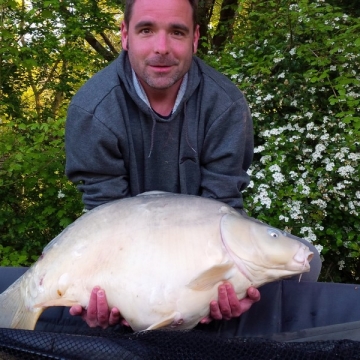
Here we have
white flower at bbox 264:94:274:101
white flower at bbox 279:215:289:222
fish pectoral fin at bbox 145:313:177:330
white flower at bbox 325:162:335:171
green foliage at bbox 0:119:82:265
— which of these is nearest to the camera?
fish pectoral fin at bbox 145:313:177:330

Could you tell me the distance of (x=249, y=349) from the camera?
92 centimetres

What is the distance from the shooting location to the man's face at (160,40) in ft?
4.73

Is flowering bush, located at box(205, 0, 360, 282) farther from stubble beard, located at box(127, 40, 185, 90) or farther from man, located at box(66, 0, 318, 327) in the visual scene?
stubble beard, located at box(127, 40, 185, 90)

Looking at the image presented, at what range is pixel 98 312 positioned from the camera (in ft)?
3.87

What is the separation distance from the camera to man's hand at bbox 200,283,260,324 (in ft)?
3.84

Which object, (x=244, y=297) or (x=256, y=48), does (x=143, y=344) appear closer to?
(x=244, y=297)

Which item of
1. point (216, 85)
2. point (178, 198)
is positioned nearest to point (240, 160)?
point (216, 85)

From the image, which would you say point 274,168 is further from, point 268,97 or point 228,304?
point 228,304

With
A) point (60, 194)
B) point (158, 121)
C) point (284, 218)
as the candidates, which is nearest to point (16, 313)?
point (158, 121)

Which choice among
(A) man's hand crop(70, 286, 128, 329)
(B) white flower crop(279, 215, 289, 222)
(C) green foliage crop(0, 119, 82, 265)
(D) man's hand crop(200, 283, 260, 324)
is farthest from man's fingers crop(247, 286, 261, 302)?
(C) green foliage crop(0, 119, 82, 265)

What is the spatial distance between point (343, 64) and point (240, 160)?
137cm

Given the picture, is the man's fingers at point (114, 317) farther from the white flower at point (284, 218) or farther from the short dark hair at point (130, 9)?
the white flower at point (284, 218)

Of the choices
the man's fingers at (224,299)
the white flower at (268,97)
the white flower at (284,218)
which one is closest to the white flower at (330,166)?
the white flower at (284,218)

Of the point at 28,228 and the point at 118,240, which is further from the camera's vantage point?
the point at 28,228
